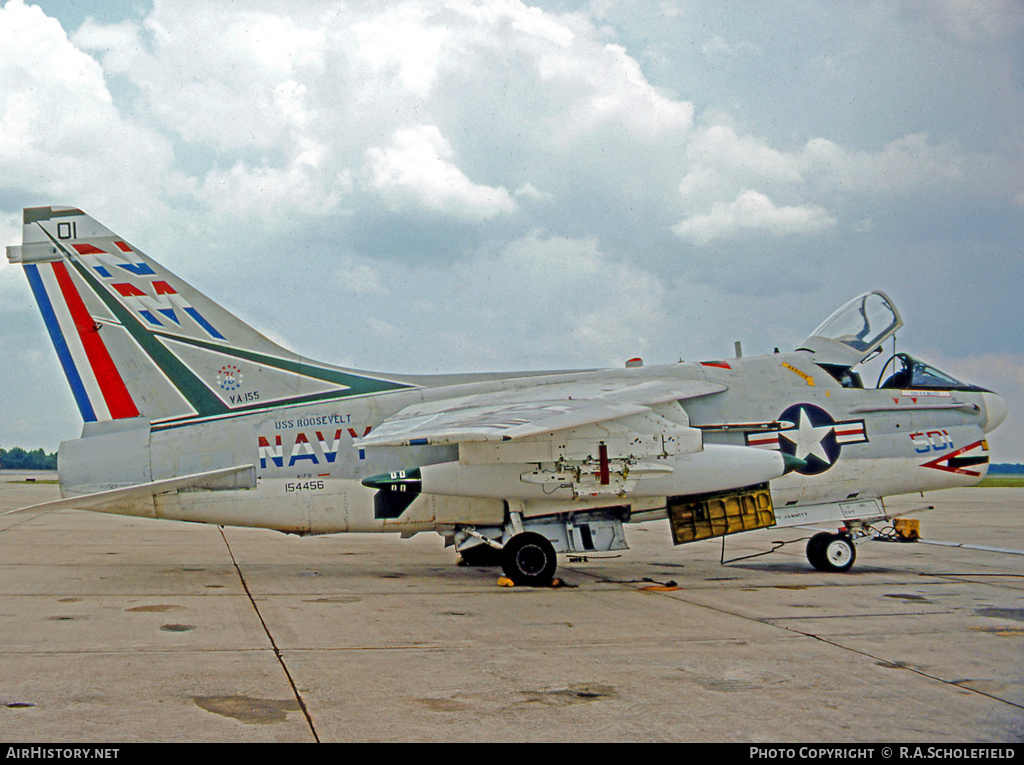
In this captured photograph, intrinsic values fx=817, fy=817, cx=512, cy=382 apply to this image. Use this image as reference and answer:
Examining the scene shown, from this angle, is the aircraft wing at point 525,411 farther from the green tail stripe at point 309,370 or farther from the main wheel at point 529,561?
the main wheel at point 529,561

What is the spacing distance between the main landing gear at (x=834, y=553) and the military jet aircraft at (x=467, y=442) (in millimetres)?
28

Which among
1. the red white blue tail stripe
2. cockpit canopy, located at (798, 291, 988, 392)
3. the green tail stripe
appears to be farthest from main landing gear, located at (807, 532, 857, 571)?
the red white blue tail stripe

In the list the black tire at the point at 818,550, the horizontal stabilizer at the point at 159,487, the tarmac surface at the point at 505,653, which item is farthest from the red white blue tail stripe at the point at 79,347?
the black tire at the point at 818,550

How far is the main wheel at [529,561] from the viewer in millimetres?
10406

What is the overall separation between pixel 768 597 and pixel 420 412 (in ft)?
16.5

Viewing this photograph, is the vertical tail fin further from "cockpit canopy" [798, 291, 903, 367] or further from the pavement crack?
"cockpit canopy" [798, 291, 903, 367]

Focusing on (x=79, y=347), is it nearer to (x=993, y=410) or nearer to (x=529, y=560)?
(x=529, y=560)

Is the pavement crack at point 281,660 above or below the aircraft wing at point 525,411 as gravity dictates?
below

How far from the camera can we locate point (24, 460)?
159 m

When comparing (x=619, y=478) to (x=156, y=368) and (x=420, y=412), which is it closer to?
(x=420, y=412)

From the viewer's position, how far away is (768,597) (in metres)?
9.48

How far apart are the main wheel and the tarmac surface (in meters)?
0.42

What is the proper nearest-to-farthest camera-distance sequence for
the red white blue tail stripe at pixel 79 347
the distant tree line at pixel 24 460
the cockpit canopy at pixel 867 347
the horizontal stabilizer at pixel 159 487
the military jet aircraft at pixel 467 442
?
1. the horizontal stabilizer at pixel 159 487
2. the military jet aircraft at pixel 467 442
3. the red white blue tail stripe at pixel 79 347
4. the cockpit canopy at pixel 867 347
5. the distant tree line at pixel 24 460

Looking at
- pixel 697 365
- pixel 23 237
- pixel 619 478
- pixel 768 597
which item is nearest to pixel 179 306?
pixel 23 237
